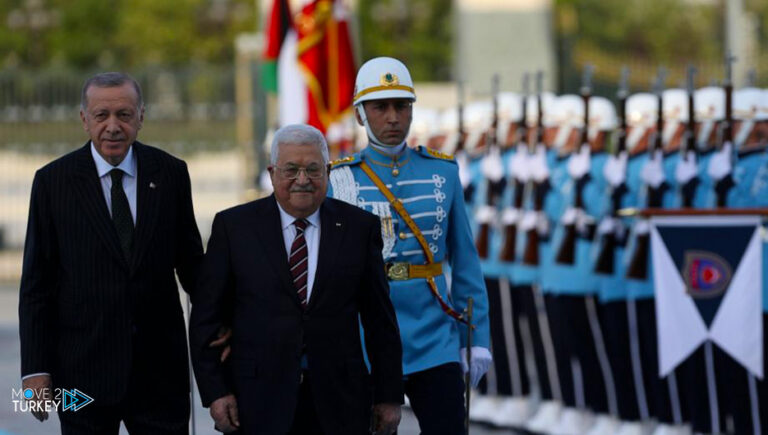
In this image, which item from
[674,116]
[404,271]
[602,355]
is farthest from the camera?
[602,355]

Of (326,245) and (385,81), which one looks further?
(385,81)

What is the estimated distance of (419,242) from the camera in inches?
217

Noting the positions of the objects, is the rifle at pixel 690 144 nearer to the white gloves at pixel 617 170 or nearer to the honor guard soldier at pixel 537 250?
the white gloves at pixel 617 170

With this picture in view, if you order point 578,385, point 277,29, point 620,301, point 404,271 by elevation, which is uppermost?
point 277,29

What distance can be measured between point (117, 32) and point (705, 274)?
134ft

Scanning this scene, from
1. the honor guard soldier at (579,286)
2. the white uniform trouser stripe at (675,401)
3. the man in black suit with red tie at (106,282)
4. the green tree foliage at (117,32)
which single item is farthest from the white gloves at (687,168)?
the green tree foliage at (117,32)

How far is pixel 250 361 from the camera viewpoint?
463 centimetres

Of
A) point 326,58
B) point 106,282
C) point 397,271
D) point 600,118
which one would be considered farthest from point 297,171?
point 326,58

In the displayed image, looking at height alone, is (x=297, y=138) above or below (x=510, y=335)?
above

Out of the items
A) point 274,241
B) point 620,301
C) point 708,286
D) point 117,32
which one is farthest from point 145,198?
point 117,32

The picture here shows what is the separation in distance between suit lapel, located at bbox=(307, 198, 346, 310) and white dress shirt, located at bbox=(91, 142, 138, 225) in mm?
587

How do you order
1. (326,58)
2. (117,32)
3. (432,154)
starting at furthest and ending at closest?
(117,32)
(326,58)
(432,154)

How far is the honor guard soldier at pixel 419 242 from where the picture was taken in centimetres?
541

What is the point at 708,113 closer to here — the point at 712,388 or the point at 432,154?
the point at 712,388
